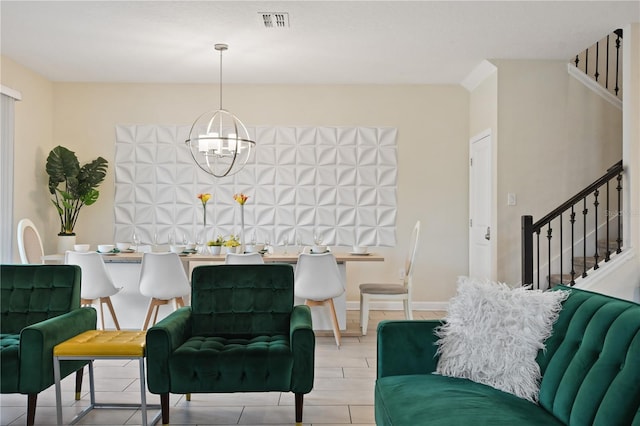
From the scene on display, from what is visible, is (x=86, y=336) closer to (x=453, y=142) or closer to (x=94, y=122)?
(x=94, y=122)

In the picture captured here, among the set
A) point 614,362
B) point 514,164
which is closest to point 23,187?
point 514,164

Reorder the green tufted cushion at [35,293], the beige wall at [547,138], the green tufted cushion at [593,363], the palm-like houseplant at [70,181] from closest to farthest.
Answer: the green tufted cushion at [593,363] → the green tufted cushion at [35,293] → the beige wall at [547,138] → the palm-like houseplant at [70,181]

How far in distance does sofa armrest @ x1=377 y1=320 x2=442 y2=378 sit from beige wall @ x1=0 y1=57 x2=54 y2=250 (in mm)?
5099

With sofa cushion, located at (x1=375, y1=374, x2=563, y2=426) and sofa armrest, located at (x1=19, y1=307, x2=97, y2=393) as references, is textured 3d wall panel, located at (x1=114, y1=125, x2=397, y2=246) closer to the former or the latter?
sofa armrest, located at (x1=19, y1=307, x2=97, y2=393)

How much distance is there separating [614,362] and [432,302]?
517cm

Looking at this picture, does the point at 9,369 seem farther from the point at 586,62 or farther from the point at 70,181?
the point at 586,62

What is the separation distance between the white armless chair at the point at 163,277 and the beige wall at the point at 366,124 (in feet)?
7.21

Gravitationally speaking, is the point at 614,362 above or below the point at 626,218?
below

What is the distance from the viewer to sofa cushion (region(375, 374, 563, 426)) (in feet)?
6.44

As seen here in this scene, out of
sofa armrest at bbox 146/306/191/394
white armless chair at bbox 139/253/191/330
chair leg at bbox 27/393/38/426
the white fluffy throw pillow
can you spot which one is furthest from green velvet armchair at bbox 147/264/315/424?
white armless chair at bbox 139/253/191/330

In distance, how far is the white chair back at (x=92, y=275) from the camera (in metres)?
4.94

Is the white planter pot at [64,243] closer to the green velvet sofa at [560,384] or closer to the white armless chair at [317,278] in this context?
the white armless chair at [317,278]

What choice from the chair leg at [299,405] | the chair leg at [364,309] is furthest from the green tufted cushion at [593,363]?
the chair leg at [364,309]

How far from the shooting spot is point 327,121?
275 inches
